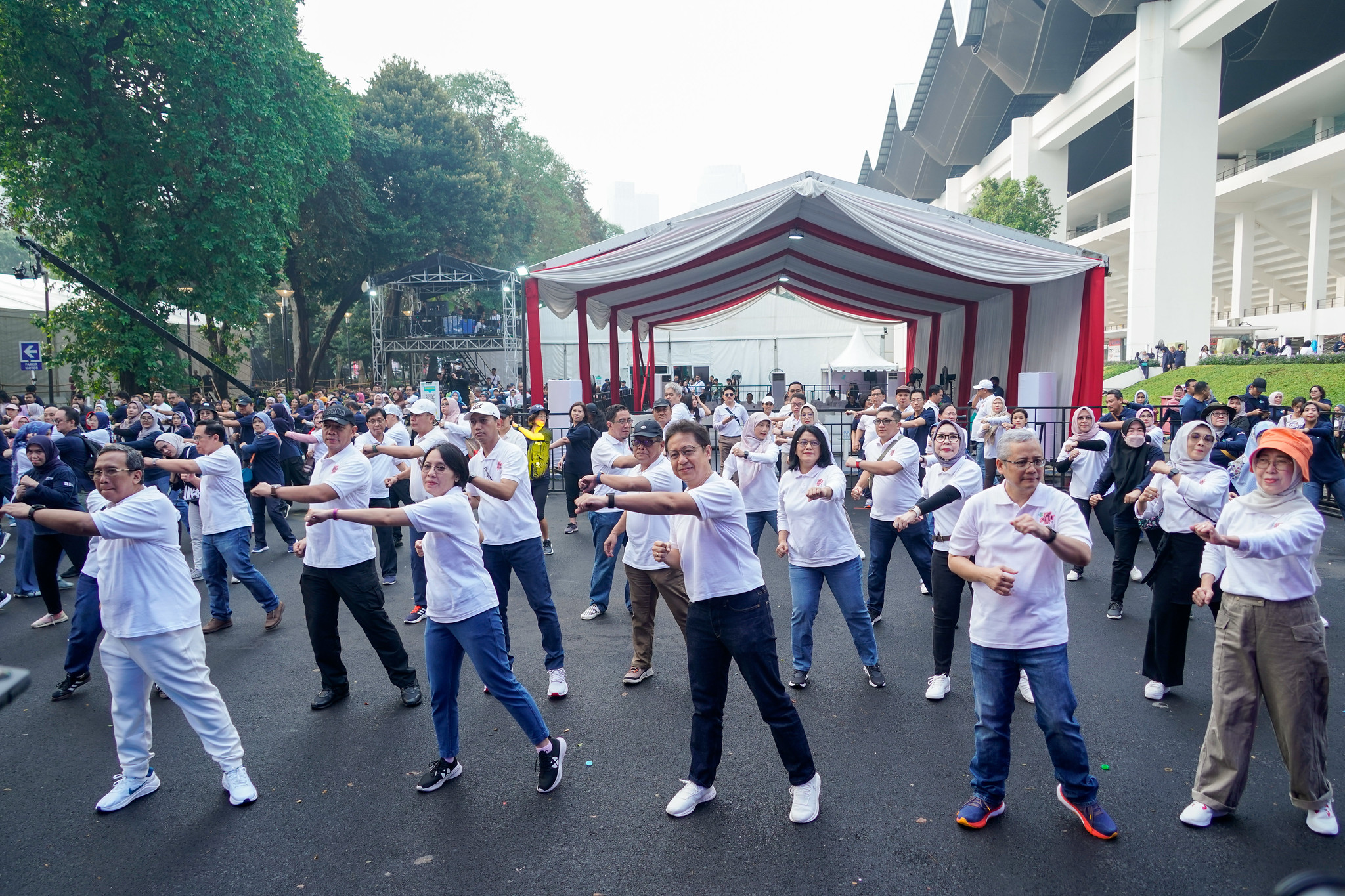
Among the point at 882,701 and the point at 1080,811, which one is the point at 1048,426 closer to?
the point at 882,701

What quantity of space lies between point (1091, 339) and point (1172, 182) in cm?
2004

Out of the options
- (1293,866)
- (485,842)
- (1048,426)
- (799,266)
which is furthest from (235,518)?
(799,266)

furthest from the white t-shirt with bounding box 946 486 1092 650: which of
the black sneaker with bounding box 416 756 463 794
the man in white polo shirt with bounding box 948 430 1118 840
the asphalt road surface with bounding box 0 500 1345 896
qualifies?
the black sneaker with bounding box 416 756 463 794

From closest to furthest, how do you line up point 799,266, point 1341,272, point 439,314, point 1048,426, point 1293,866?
point 1293,866, point 1048,426, point 799,266, point 439,314, point 1341,272

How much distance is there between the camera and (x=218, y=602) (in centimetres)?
630

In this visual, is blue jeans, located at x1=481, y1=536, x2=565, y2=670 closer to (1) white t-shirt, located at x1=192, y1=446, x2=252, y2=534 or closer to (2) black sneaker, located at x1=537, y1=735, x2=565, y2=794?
(2) black sneaker, located at x1=537, y1=735, x2=565, y2=794

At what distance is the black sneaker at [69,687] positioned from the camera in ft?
16.4

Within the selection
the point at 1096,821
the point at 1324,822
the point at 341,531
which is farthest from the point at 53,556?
the point at 1324,822

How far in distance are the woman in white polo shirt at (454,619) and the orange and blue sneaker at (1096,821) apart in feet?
7.68

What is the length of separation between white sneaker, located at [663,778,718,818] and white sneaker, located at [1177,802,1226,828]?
204cm

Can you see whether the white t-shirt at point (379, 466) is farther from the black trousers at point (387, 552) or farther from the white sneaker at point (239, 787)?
the white sneaker at point (239, 787)

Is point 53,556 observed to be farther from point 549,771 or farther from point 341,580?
point 549,771

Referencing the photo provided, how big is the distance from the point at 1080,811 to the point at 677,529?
2086mm

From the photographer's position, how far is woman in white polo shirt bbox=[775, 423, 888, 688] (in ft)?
15.6
